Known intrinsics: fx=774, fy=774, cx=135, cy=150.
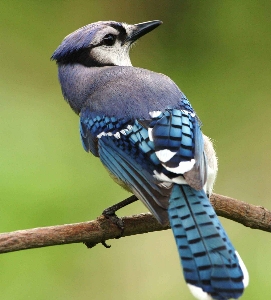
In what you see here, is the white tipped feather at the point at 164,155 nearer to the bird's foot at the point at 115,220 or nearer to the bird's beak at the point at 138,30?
the bird's foot at the point at 115,220

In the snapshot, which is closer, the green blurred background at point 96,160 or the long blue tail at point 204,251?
the long blue tail at point 204,251

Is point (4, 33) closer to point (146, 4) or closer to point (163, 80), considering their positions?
point (146, 4)

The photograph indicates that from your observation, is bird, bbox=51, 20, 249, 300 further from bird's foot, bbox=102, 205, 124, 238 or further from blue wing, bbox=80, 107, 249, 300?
bird's foot, bbox=102, 205, 124, 238

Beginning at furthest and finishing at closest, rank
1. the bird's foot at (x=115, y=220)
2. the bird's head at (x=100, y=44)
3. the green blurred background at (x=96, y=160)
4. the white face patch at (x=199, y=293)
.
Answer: the green blurred background at (x=96, y=160) → the bird's head at (x=100, y=44) → the bird's foot at (x=115, y=220) → the white face patch at (x=199, y=293)

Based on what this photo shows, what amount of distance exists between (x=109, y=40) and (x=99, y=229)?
113 cm

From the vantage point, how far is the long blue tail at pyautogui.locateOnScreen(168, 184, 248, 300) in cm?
231

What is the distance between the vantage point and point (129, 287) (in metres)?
4.27

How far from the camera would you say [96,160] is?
17.2ft

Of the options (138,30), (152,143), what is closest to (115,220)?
(152,143)

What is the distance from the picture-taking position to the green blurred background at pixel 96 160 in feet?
14.2

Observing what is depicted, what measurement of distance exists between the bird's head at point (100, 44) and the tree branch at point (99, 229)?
36.2 inches

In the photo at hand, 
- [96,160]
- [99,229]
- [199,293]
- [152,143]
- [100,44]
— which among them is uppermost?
[100,44]

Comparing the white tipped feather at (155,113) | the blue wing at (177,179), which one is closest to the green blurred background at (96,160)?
the blue wing at (177,179)

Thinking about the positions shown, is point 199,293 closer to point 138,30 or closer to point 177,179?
point 177,179
